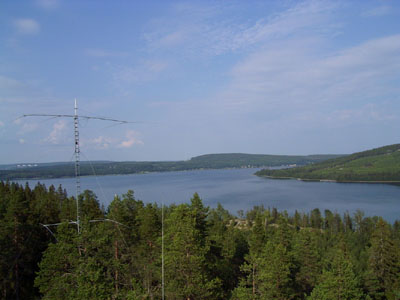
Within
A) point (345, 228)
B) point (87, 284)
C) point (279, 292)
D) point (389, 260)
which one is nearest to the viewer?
point (87, 284)

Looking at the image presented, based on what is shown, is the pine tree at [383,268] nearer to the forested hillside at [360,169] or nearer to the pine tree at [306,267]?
the pine tree at [306,267]

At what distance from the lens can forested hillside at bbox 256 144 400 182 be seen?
110812 mm

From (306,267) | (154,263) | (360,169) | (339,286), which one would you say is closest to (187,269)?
(154,263)

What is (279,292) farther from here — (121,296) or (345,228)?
(345,228)

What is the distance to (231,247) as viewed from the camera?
15.3 metres


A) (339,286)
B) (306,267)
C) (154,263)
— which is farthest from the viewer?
(306,267)

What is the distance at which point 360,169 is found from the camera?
126 meters

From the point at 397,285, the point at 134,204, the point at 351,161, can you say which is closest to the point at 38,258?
the point at 134,204

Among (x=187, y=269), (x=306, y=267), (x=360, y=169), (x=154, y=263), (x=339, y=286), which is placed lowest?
(x=360, y=169)

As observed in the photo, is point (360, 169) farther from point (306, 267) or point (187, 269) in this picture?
point (187, 269)

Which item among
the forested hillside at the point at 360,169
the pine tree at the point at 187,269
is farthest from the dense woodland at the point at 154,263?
the forested hillside at the point at 360,169

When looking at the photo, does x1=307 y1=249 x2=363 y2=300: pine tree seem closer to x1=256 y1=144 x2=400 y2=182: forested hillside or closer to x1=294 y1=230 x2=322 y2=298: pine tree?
x1=294 y1=230 x2=322 y2=298: pine tree

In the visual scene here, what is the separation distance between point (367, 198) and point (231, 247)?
2610 inches

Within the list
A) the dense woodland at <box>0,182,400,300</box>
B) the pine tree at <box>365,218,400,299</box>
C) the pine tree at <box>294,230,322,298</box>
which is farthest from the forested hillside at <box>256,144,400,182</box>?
the pine tree at <box>294,230,322,298</box>
